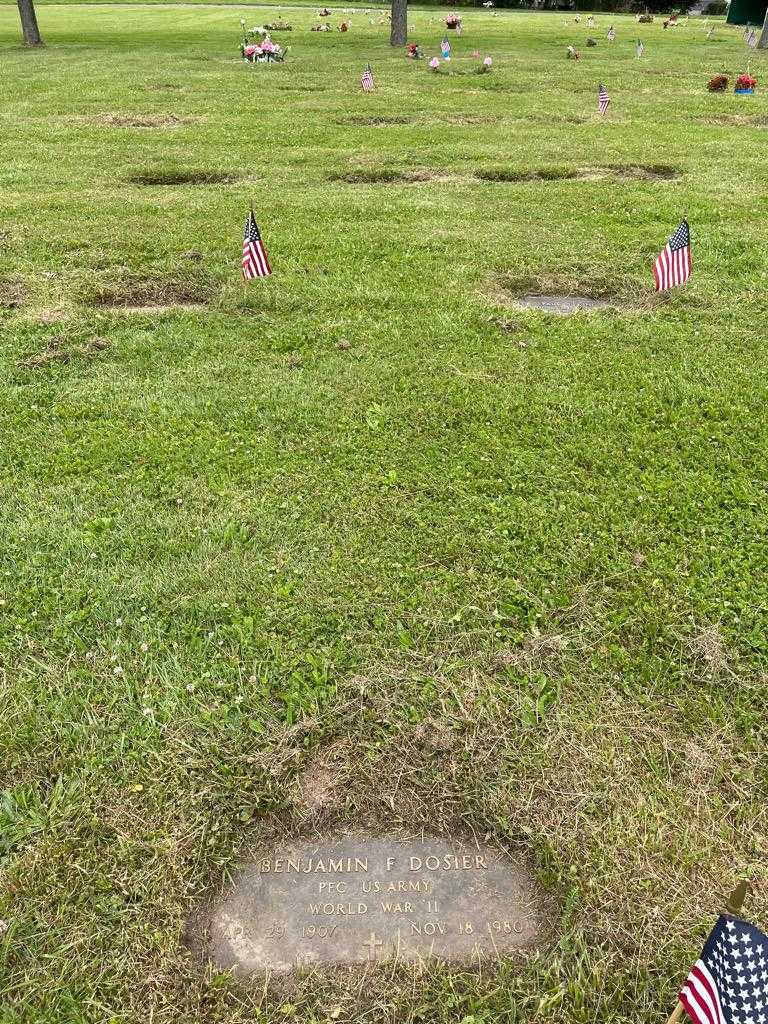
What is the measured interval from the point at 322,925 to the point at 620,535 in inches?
100

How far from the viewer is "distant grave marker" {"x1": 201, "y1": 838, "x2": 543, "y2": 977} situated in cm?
246

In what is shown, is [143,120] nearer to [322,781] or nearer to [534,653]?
[534,653]

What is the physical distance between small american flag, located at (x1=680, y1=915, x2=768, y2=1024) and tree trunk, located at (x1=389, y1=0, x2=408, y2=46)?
28.6 metres

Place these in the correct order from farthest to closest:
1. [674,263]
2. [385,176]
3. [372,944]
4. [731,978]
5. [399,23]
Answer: [399,23] < [385,176] < [674,263] < [372,944] < [731,978]

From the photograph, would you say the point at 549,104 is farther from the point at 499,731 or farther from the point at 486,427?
the point at 499,731

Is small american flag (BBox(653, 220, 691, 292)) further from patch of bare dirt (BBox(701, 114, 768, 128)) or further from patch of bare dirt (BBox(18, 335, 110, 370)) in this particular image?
patch of bare dirt (BBox(701, 114, 768, 128))

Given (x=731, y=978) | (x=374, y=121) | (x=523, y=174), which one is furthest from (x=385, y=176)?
(x=731, y=978)

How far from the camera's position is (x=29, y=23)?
24.8m

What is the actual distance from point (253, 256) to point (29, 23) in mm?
25421

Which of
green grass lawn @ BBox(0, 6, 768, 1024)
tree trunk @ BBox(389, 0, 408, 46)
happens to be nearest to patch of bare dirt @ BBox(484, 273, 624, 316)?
green grass lawn @ BBox(0, 6, 768, 1024)

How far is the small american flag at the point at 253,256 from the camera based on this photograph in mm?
6655

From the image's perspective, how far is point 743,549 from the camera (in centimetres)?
397

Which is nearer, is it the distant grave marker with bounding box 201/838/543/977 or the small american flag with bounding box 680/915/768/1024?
the small american flag with bounding box 680/915/768/1024

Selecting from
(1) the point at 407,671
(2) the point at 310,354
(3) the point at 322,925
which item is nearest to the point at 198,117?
(2) the point at 310,354
